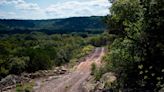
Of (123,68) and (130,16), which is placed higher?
(130,16)

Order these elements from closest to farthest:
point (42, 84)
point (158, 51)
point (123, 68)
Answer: point (158, 51) → point (123, 68) → point (42, 84)

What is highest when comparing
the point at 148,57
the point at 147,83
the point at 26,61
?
the point at 148,57

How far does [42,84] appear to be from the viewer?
5309 cm

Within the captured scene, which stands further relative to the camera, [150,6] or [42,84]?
[42,84]

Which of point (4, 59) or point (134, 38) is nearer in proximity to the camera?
point (134, 38)

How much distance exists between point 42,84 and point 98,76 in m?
12.4

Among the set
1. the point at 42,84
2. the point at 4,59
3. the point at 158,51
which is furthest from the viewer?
the point at 4,59

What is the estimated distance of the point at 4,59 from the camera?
93.8 meters

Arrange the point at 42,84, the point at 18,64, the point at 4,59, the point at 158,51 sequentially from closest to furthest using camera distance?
the point at 158,51
the point at 42,84
the point at 18,64
the point at 4,59

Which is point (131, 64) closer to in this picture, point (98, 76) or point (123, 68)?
point (123, 68)

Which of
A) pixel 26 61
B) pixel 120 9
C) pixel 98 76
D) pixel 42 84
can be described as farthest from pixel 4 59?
pixel 120 9

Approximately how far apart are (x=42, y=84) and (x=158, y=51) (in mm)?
30002

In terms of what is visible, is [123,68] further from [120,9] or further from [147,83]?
[120,9]

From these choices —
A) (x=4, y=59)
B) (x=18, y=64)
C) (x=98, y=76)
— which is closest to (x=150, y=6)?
(x=98, y=76)
